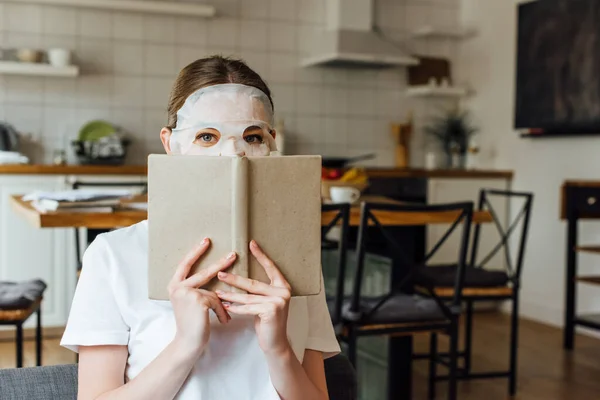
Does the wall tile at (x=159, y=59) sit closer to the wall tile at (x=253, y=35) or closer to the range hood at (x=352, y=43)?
the wall tile at (x=253, y=35)

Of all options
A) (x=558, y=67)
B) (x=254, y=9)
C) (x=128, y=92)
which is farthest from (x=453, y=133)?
(x=128, y=92)

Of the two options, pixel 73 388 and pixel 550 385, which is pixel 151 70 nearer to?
pixel 550 385

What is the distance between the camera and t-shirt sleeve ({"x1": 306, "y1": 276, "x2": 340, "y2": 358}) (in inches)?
47.7

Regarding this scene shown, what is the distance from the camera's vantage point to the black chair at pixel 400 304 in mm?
2402

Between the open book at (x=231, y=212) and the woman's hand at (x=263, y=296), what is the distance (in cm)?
1

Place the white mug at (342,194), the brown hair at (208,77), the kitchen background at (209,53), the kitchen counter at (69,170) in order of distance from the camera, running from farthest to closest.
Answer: the kitchen background at (209,53)
the kitchen counter at (69,170)
the white mug at (342,194)
the brown hair at (208,77)

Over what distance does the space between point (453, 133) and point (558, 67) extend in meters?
1.00

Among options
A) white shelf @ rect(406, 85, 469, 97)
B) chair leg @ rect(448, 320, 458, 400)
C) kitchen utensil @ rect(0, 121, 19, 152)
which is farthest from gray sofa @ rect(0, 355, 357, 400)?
white shelf @ rect(406, 85, 469, 97)

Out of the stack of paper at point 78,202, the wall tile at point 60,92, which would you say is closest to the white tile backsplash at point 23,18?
the wall tile at point 60,92

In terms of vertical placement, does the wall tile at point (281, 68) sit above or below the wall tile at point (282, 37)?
below

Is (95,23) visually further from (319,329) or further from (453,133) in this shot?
(319,329)

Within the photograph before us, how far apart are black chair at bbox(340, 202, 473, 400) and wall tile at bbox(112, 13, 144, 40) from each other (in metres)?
2.75

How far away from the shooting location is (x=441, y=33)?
5305 millimetres

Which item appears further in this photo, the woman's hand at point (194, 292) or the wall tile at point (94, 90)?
the wall tile at point (94, 90)
